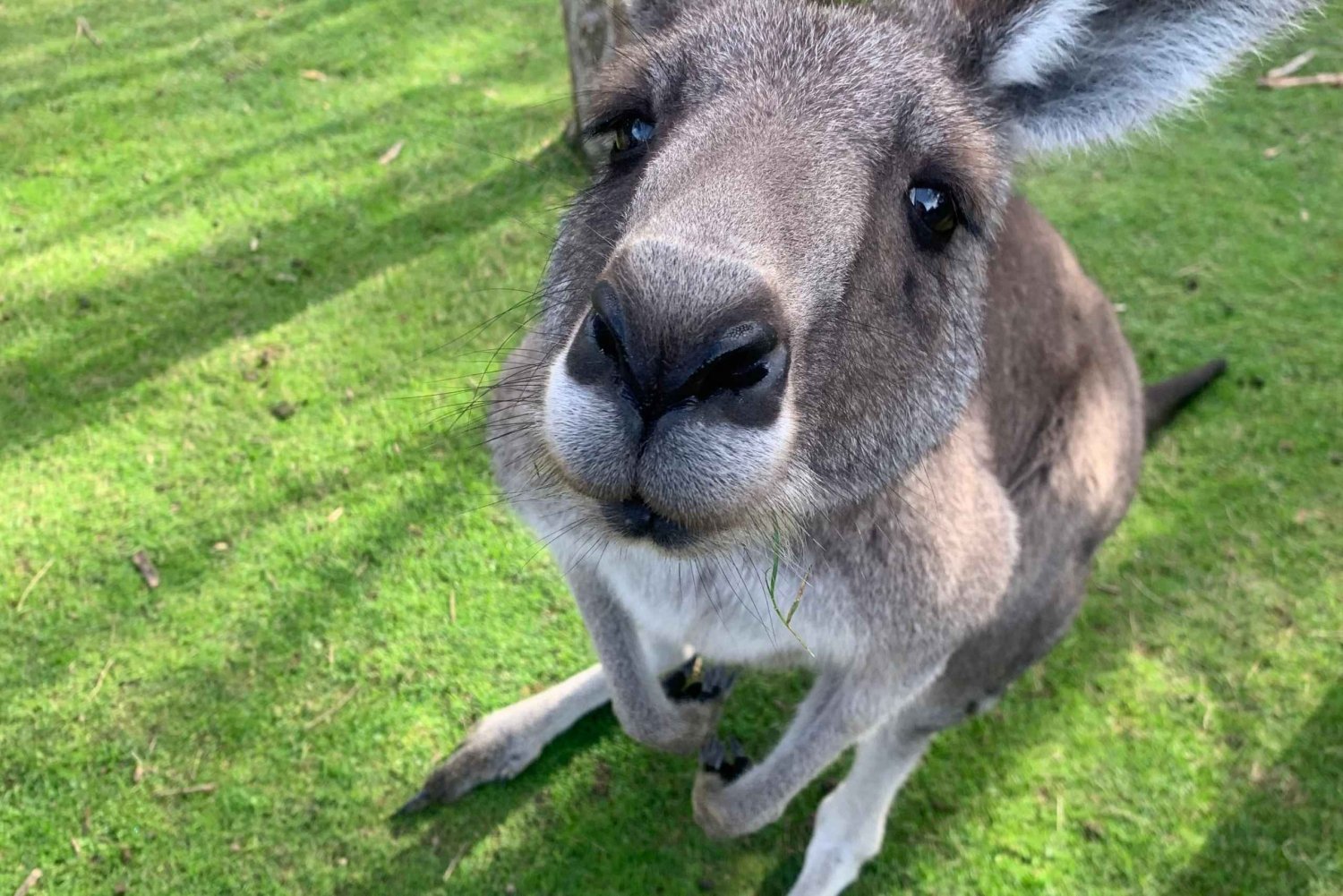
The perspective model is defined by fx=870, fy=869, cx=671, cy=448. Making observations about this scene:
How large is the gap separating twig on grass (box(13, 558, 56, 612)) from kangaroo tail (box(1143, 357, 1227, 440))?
4.15m

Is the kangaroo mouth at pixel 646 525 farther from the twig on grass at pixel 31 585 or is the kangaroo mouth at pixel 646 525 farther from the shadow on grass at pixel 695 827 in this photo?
the twig on grass at pixel 31 585

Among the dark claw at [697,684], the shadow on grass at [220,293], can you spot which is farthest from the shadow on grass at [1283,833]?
the shadow on grass at [220,293]

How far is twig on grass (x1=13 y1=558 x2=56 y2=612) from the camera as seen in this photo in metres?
3.07

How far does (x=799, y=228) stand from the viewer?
4.29 ft

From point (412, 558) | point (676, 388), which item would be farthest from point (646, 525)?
point (412, 558)

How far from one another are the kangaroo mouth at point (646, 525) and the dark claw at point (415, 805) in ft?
5.89

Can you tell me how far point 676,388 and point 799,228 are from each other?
0.38 metres

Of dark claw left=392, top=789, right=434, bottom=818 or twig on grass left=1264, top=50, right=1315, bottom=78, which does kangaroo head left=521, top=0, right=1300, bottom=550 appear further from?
twig on grass left=1264, top=50, right=1315, bottom=78

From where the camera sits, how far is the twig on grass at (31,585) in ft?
10.1

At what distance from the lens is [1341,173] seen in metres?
5.02

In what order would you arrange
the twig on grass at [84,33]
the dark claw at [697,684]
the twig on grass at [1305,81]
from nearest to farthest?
the dark claw at [697,684], the twig on grass at [84,33], the twig on grass at [1305,81]

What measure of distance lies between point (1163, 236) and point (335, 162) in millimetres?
4516

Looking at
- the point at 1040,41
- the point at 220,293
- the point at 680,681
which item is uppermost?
the point at 1040,41

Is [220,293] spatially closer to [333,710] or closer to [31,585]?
[31,585]
